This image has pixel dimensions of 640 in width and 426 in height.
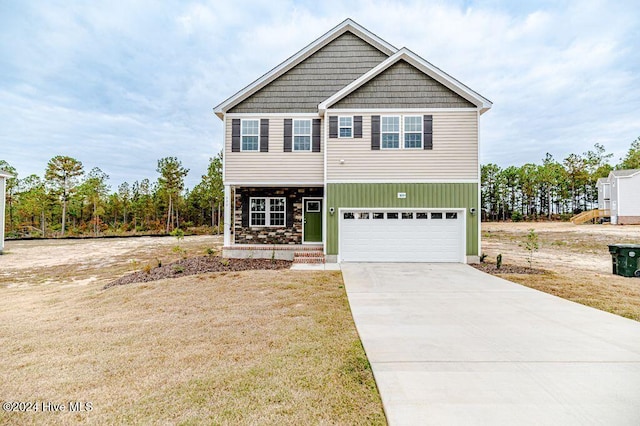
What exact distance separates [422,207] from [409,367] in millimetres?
8817

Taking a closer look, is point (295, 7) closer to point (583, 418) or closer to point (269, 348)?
point (269, 348)

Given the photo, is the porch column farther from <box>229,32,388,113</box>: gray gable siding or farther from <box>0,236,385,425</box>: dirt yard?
<box>0,236,385,425</box>: dirt yard

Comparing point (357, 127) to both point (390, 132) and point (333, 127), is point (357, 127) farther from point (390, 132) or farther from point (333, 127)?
point (390, 132)

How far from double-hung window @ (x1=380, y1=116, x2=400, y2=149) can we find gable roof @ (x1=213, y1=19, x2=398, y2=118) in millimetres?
3448

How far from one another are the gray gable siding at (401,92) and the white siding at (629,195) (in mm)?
30004

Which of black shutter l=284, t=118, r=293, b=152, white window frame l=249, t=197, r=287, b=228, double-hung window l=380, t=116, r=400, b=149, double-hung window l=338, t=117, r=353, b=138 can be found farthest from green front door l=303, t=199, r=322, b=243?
double-hung window l=380, t=116, r=400, b=149

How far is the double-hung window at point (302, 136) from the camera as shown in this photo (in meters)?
12.5

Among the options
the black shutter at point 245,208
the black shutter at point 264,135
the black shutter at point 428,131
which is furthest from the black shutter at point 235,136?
the black shutter at point 428,131

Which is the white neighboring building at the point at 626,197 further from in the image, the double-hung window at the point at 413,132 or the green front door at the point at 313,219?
the green front door at the point at 313,219

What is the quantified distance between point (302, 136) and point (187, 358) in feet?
33.3

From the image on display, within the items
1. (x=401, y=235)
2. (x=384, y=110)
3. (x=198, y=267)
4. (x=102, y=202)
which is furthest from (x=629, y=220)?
(x=102, y=202)

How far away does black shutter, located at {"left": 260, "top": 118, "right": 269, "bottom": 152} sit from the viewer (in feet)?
40.9

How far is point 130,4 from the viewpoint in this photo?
1262 cm

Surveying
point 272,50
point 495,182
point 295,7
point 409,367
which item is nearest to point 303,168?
point 295,7
